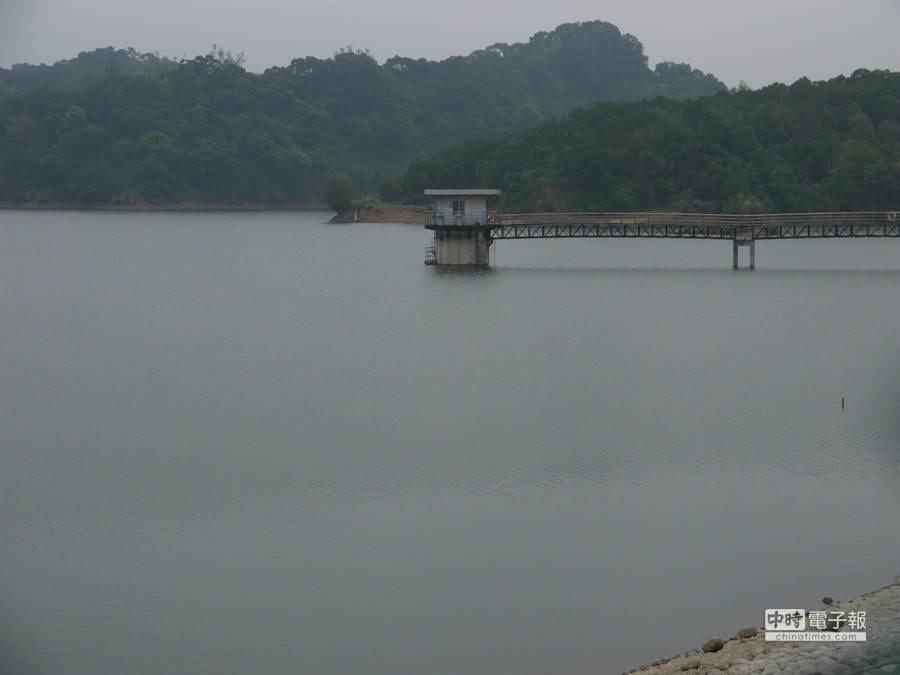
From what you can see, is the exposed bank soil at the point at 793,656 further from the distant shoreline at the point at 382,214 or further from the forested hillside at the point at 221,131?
the forested hillside at the point at 221,131

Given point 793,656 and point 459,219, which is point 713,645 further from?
point 459,219

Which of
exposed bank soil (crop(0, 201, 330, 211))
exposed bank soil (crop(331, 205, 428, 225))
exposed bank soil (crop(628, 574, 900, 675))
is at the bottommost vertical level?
exposed bank soil (crop(628, 574, 900, 675))

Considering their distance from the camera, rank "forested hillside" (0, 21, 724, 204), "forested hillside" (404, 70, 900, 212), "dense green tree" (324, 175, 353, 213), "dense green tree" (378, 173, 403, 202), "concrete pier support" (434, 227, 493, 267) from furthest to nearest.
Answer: "forested hillside" (0, 21, 724, 204) → "dense green tree" (378, 173, 403, 202) → "dense green tree" (324, 175, 353, 213) → "forested hillside" (404, 70, 900, 212) → "concrete pier support" (434, 227, 493, 267)

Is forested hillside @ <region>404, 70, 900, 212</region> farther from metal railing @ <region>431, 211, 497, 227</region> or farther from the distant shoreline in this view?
metal railing @ <region>431, 211, 497, 227</region>

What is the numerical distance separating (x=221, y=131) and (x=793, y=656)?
475 ft

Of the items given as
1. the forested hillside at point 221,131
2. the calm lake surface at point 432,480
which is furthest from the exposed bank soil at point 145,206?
the calm lake surface at point 432,480

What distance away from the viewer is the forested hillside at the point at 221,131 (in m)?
147

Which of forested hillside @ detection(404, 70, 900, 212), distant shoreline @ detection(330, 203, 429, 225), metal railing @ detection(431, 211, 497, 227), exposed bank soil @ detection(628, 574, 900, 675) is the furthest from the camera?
distant shoreline @ detection(330, 203, 429, 225)

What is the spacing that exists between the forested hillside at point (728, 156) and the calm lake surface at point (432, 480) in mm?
48826

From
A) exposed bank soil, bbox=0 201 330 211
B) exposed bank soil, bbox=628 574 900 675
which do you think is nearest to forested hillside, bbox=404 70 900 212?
exposed bank soil, bbox=0 201 330 211

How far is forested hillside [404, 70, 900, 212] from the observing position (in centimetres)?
10025

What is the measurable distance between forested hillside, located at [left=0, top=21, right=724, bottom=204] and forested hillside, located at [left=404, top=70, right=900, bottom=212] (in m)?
40.0

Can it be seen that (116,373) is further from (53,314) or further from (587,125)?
(587,125)

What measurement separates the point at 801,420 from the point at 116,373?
18.1 m
